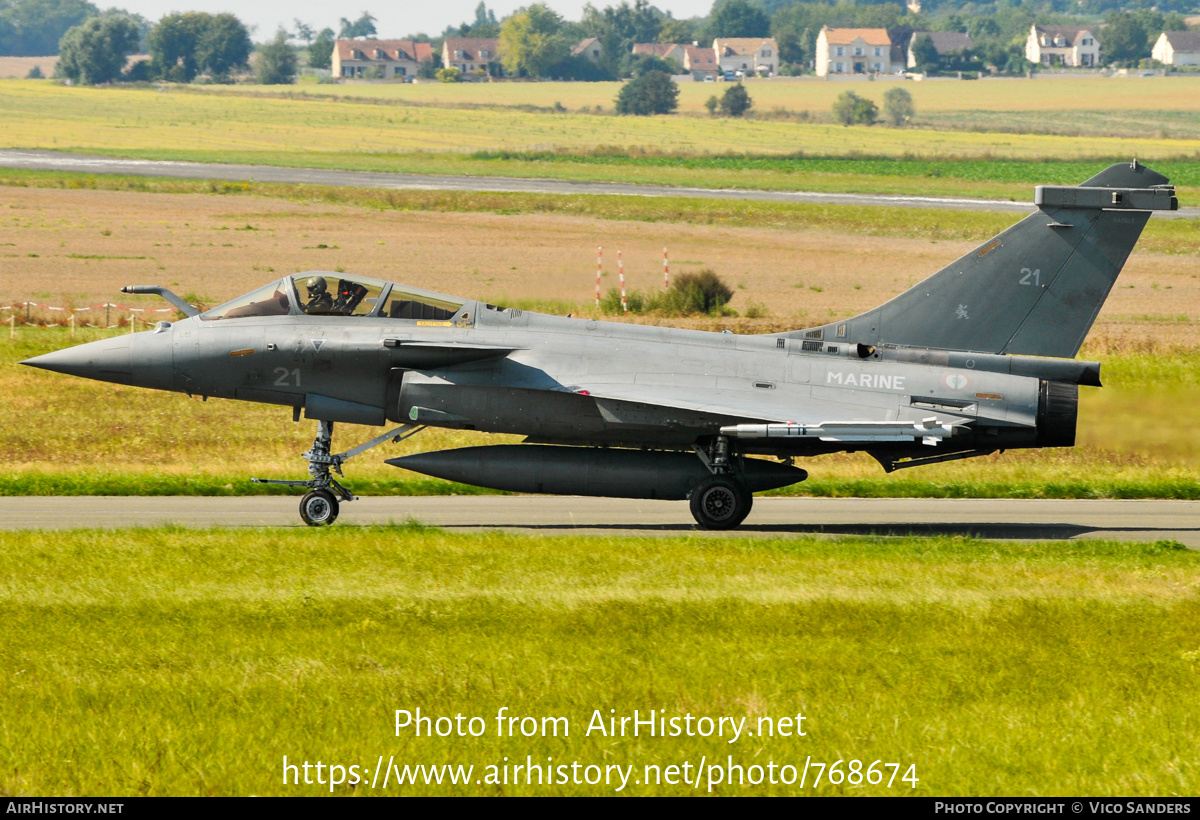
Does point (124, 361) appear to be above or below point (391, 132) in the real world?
below

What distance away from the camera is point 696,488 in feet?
55.9

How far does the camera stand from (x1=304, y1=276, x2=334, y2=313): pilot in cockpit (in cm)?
1711

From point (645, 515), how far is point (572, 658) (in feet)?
29.6

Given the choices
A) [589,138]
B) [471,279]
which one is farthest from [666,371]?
[589,138]

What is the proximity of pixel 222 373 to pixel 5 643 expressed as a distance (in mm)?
7204

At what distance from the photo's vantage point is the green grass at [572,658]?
786cm

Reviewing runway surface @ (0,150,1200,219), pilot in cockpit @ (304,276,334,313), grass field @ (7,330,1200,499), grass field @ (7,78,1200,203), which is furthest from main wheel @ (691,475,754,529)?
grass field @ (7,78,1200,203)

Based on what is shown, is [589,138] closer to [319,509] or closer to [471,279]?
[471,279]

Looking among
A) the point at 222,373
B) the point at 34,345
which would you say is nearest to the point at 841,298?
the point at 34,345

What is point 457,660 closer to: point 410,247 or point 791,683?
point 791,683

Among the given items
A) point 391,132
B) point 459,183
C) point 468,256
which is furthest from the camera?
point 391,132

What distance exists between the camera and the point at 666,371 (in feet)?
56.9

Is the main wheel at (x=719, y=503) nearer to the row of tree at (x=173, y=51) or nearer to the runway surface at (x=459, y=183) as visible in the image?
the runway surface at (x=459, y=183)

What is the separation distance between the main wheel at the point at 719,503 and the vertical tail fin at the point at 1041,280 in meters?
2.60
